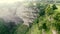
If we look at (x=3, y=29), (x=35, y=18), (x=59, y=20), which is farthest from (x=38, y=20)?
(x=3, y=29)

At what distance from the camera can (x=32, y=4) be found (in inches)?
151

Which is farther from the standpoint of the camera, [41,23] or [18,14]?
[18,14]

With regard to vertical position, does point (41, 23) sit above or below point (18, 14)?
below

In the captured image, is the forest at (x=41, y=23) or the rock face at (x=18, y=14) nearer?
the forest at (x=41, y=23)

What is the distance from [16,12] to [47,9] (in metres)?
0.51

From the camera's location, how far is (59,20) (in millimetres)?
3629

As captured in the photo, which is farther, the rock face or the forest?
the rock face

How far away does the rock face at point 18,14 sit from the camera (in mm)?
3822

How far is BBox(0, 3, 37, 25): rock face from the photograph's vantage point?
3.82 metres

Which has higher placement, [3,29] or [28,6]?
[28,6]

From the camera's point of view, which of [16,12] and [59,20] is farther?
[16,12]

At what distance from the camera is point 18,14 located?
12.8 ft

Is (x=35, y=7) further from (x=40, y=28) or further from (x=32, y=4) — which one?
(x=40, y=28)

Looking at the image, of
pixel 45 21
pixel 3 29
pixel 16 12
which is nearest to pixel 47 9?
pixel 45 21
